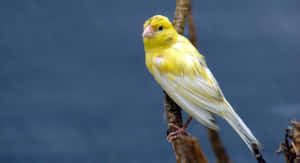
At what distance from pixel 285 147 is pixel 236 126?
0.26m

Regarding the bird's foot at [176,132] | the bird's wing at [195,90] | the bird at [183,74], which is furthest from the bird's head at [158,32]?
the bird's foot at [176,132]

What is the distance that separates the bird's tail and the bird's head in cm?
47

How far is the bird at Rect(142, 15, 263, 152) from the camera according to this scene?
2.06m

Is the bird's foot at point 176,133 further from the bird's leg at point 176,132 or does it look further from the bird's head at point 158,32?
the bird's head at point 158,32

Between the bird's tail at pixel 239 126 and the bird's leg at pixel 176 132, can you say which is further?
the bird's leg at pixel 176 132

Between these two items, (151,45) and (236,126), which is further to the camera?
(151,45)

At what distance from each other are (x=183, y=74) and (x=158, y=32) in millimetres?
260

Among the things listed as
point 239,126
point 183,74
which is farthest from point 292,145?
point 183,74

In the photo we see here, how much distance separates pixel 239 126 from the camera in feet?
6.44

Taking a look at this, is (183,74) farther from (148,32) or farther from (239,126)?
(239,126)

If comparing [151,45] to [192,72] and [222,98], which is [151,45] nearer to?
[192,72]

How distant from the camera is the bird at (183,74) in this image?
2.06 m

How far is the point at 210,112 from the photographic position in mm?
2080

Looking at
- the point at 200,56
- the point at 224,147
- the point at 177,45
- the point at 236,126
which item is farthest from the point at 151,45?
the point at 224,147
